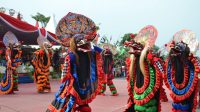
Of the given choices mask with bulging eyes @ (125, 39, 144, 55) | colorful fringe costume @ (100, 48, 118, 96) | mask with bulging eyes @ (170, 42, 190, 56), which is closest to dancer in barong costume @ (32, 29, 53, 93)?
colorful fringe costume @ (100, 48, 118, 96)

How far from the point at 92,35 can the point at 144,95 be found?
1.60 m

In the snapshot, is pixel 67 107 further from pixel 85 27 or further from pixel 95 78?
pixel 85 27

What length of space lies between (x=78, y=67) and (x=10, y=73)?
6553 mm

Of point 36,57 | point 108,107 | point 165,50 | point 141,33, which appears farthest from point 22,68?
point 141,33

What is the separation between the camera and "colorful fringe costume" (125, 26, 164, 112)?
5.05 metres

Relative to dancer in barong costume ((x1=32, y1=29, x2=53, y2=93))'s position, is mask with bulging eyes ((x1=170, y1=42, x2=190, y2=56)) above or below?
above

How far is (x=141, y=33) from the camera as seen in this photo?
219 inches

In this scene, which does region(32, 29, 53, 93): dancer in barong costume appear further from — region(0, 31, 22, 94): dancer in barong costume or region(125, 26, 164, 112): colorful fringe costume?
region(125, 26, 164, 112): colorful fringe costume

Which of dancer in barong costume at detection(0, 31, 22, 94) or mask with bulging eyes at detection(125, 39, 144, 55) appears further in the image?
dancer in barong costume at detection(0, 31, 22, 94)

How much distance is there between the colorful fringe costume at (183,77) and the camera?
19.1 feet

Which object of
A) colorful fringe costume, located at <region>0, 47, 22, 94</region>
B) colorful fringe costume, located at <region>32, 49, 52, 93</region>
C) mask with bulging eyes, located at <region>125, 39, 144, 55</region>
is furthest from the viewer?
colorful fringe costume, located at <region>32, 49, 52, 93</region>

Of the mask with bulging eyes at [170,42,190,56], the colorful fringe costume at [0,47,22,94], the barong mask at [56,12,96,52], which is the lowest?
the colorful fringe costume at [0,47,22,94]

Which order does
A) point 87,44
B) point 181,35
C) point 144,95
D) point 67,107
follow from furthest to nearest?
point 181,35, point 87,44, point 67,107, point 144,95

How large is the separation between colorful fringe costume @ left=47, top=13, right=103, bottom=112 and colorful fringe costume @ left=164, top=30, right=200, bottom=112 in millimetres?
1437
